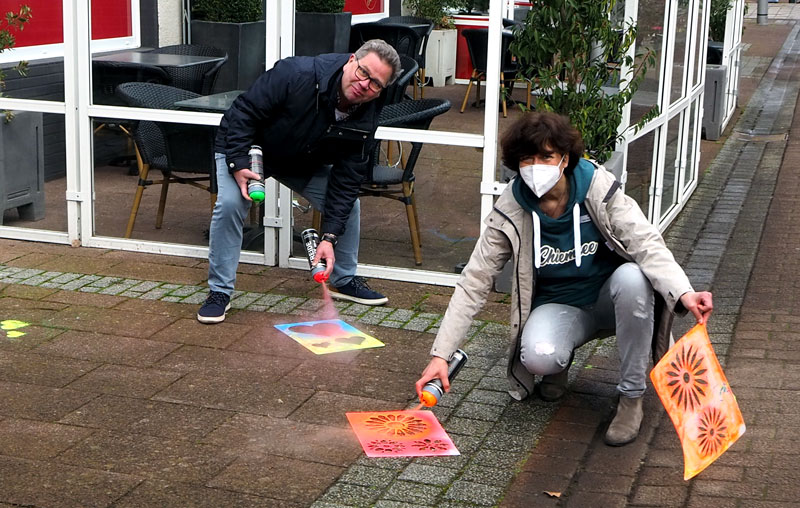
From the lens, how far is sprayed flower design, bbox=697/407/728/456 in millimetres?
3701

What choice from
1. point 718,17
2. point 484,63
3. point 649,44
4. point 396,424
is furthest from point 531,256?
point 718,17

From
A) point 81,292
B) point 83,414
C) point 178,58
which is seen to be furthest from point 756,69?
point 83,414

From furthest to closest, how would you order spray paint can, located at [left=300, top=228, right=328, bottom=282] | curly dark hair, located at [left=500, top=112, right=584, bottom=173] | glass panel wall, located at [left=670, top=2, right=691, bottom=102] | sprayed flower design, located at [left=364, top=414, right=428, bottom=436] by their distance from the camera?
glass panel wall, located at [left=670, top=2, right=691, bottom=102] → spray paint can, located at [left=300, top=228, right=328, bottom=282] → sprayed flower design, located at [left=364, top=414, right=428, bottom=436] → curly dark hair, located at [left=500, top=112, right=584, bottom=173]

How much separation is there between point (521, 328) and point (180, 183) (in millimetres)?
3079

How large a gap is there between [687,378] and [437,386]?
86 centimetres

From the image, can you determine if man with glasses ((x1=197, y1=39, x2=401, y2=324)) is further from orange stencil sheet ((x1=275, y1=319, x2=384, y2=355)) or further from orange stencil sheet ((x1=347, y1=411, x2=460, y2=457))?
Answer: orange stencil sheet ((x1=347, y1=411, x2=460, y2=457))

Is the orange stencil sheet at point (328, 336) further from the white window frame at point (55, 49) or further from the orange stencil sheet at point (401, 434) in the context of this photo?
the white window frame at point (55, 49)

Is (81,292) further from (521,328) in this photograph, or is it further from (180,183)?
(521,328)

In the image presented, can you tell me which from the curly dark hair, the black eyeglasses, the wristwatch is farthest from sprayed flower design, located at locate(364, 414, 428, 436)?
the black eyeglasses

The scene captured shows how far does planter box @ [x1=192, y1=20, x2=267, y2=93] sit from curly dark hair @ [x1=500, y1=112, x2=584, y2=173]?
2.74 meters

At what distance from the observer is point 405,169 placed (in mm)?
6406

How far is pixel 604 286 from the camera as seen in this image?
4387mm

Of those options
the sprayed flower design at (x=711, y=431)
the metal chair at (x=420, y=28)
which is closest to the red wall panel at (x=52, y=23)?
the metal chair at (x=420, y=28)

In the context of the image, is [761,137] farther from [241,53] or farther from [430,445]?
[430,445]
